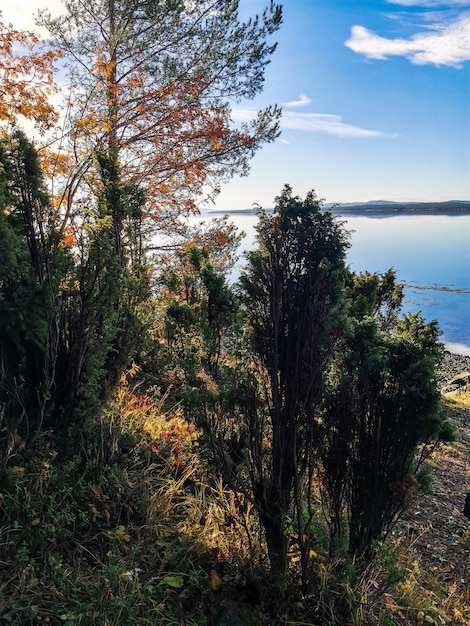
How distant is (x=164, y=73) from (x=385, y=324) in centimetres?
600

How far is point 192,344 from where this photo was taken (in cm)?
565

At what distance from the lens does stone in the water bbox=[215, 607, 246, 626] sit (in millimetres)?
2506

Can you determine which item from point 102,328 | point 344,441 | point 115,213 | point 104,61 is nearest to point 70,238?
point 115,213

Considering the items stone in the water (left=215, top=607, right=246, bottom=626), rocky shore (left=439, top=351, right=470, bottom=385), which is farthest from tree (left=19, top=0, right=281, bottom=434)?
rocky shore (left=439, top=351, right=470, bottom=385)

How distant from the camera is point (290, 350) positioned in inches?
109

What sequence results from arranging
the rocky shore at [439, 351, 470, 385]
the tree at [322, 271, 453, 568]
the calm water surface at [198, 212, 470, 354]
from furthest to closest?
the calm water surface at [198, 212, 470, 354]
the rocky shore at [439, 351, 470, 385]
the tree at [322, 271, 453, 568]

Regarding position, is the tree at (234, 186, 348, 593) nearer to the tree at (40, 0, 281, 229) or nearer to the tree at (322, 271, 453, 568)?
the tree at (322, 271, 453, 568)

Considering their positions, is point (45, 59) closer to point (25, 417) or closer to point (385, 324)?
point (25, 417)

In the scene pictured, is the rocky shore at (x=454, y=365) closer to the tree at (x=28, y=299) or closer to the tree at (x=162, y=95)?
the tree at (x=162, y=95)

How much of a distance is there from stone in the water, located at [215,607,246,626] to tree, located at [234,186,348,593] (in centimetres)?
31

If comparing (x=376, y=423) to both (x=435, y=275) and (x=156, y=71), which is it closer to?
(x=156, y=71)

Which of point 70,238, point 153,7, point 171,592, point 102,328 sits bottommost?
point 171,592

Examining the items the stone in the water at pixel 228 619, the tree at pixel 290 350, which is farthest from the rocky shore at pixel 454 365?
the stone in the water at pixel 228 619

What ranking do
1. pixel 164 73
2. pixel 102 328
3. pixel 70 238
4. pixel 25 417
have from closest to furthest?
pixel 25 417 < pixel 102 328 < pixel 70 238 < pixel 164 73
